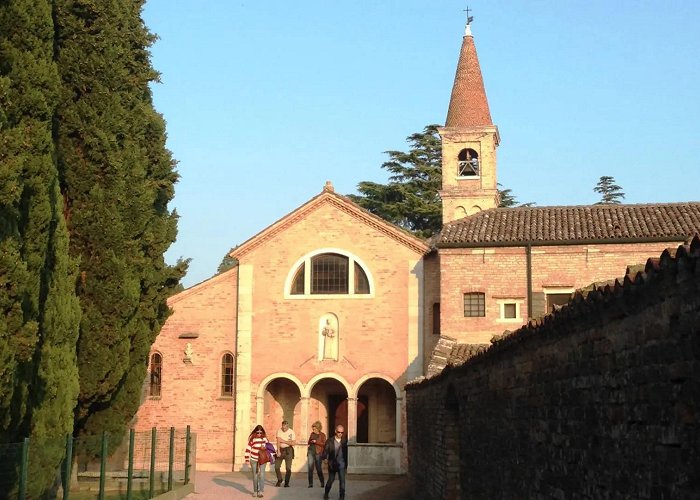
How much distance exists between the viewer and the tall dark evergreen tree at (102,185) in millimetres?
17312

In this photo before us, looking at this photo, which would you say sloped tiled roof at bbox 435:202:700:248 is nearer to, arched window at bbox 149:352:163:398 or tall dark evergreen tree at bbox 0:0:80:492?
arched window at bbox 149:352:163:398

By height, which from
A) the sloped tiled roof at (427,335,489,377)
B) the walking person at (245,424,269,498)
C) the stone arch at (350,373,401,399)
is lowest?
the walking person at (245,424,269,498)

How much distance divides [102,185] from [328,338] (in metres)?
12.9

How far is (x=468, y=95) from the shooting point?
33375mm

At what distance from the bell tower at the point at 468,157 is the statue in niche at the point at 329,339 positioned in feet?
20.9

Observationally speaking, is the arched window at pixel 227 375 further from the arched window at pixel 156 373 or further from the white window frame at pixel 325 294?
the white window frame at pixel 325 294

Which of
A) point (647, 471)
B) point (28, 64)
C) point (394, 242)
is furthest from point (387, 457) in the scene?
point (647, 471)

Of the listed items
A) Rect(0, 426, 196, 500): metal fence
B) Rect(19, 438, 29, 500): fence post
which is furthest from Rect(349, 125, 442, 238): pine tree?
Rect(19, 438, 29, 500): fence post

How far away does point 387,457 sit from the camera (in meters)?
26.8

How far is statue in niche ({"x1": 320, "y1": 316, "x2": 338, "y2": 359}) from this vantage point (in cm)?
2897

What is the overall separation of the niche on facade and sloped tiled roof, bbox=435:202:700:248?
4.87 meters

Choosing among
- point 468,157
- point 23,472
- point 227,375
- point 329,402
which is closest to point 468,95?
point 468,157

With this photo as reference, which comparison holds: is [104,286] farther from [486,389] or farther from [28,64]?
[486,389]

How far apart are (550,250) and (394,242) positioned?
5.42m
